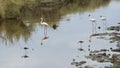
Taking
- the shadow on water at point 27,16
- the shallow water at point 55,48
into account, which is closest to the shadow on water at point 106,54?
the shallow water at point 55,48

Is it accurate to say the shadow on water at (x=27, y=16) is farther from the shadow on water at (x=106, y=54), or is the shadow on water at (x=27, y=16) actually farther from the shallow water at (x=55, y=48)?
the shadow on water at (x=106, y=54)

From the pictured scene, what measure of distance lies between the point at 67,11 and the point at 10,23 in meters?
13.6

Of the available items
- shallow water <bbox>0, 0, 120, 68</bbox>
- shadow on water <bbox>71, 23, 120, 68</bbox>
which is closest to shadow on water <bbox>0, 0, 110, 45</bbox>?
shallow water <bbox>0, 0, 120, 68</bbox>

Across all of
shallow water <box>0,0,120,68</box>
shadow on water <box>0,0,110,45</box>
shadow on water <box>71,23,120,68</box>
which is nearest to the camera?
shadow on water <box>71,23,120,68</box>

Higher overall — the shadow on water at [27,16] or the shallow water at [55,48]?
the shadow on water at [27,16]

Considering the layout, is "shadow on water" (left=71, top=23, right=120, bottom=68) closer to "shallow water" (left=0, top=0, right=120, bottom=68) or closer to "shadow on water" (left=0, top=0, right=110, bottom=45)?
"shallow water" (left=0, top=0, right=120, bottom=68)

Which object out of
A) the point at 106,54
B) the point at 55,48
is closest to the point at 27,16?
the point at 55,48

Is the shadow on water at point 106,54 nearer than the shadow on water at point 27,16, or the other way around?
the shadow on water at point 106,54

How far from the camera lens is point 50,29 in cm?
3488

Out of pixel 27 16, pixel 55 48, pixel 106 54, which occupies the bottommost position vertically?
pixel 55 48

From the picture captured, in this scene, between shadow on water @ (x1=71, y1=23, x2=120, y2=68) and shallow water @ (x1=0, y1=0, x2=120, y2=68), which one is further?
shallow water @ (x1=0, y1=0, x2=120, y2=68)

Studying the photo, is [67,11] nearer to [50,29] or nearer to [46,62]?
[50,29]

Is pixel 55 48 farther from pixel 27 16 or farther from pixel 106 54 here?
pixel 27 16

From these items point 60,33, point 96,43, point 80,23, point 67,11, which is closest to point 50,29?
point 60,33
